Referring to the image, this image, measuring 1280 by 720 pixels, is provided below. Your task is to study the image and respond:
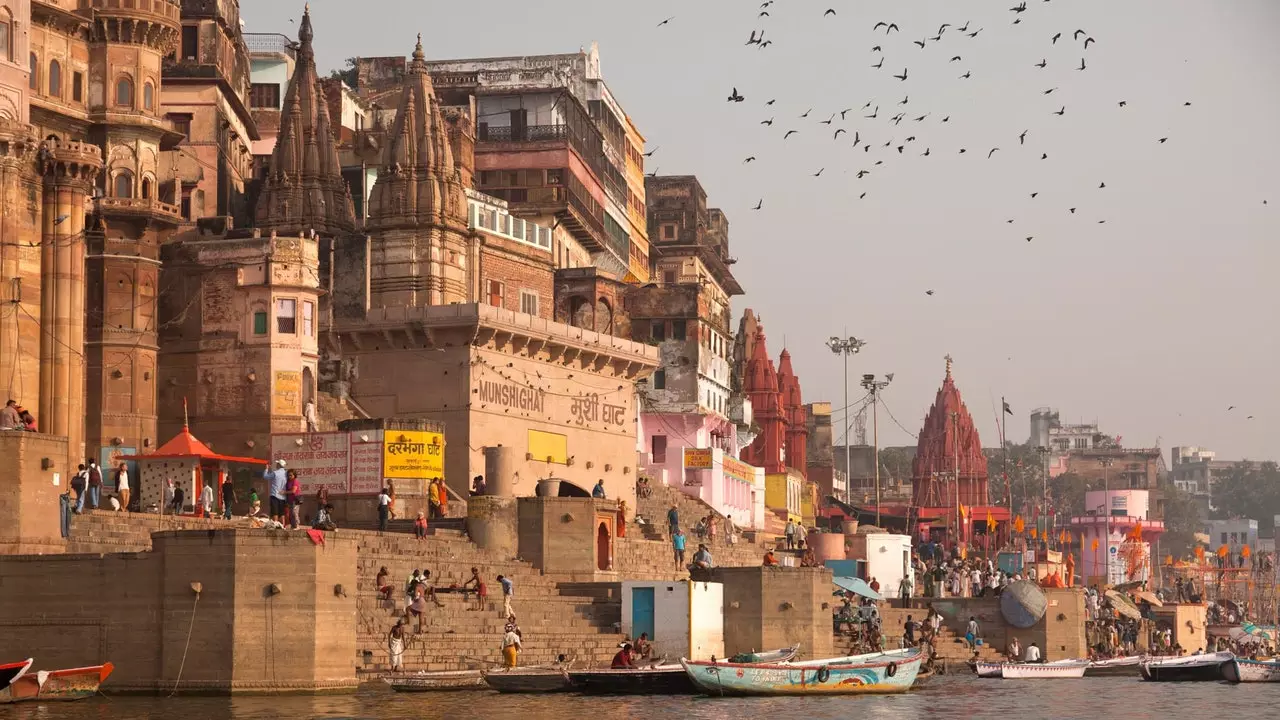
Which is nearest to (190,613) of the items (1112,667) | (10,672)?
(10,672)

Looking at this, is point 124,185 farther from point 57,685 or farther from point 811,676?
point 811,676

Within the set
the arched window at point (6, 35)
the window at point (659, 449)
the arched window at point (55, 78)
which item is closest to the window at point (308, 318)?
the arched window at point (55, 78)

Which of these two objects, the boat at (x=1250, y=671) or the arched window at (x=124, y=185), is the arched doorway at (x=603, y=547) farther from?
the boat at (x=1250, y=671)

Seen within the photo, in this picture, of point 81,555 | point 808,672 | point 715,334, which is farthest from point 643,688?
point 715,334

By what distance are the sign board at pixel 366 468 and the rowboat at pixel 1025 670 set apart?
49.9ft

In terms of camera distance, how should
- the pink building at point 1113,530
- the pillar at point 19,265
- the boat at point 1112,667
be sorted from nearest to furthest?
the pillar at point 19,265 → the boat at point 1112,667 → the pink building at point 1113,530

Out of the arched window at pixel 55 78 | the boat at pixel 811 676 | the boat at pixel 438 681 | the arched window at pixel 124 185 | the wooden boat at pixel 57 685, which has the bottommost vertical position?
the boat at pixel 811 676

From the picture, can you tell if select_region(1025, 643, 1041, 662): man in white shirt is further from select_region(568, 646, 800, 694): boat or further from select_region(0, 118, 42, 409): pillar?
select_region(0, 118, 42, 409): pillar

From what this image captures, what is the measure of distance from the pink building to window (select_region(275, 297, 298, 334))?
322 ft

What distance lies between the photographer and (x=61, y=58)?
46.2m

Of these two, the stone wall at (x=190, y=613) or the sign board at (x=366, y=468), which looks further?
the sign board at (x=366, y=468)

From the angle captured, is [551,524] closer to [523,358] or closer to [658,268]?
[523,358]

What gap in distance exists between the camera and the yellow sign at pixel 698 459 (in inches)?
2933

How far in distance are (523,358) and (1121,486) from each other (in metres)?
140
